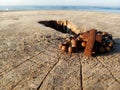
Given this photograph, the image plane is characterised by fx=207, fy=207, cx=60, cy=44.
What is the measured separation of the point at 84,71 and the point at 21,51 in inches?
68.7

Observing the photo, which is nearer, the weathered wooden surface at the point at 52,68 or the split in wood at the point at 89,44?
the weathered wooden surface at the point at 52,68

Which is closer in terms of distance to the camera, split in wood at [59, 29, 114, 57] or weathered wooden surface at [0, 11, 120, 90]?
weathered wooden surface at [0, 11, 120, 90]

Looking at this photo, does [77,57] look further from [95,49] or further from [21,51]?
[21,51]

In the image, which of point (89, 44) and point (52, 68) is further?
point (89, 44)

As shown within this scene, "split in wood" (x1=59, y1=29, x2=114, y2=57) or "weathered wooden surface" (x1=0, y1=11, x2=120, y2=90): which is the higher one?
"split in wood" (x1=59, y1=29, x2=114, y2=57)

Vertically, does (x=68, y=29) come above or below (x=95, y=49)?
below

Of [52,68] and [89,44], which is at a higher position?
[89,44]

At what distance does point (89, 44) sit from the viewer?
446 centimetres

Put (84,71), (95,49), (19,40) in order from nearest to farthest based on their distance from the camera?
1. (84,71)
2. (95,49)
3. (19,40)

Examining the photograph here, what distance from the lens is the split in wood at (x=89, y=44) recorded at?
14.6ft

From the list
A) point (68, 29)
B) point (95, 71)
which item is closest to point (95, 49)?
point (95, 71)

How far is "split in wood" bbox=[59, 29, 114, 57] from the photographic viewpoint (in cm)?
446

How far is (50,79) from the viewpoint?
3.47 meters

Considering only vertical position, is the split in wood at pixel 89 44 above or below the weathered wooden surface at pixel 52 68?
above
